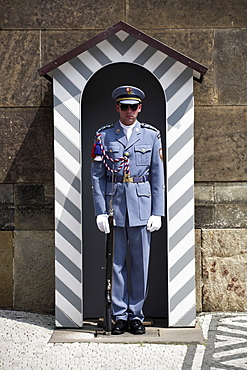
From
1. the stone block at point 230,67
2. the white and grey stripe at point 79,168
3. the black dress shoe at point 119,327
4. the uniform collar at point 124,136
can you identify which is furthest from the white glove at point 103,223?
the stone block at point 230,67

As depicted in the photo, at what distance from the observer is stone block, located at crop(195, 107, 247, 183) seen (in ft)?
22.6

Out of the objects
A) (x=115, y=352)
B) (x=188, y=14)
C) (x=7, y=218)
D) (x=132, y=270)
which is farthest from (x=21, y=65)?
(x=115, y=352)

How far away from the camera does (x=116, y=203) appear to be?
6188 mm

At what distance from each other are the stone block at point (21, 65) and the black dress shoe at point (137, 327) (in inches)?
84.1

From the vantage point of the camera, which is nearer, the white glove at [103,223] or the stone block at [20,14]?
the white glove at [103,223]

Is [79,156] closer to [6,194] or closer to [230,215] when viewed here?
[6,194]

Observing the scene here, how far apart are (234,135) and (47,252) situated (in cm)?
196

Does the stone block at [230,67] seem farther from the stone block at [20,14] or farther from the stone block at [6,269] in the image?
the stone block at [6,269]

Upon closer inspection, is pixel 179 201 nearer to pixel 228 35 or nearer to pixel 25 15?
pixel 228 35

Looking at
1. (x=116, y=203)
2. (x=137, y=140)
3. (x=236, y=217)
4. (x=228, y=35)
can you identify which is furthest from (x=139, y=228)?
(x=228, y=35)

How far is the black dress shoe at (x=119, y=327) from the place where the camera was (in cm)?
610

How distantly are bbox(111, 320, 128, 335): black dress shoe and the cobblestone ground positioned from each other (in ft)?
0.89

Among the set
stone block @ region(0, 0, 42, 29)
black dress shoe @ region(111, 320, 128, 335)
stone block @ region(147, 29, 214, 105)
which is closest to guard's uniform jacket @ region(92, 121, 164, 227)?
black dress shoe @ region(111, 320, 128, 335)

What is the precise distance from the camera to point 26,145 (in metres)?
6.95
